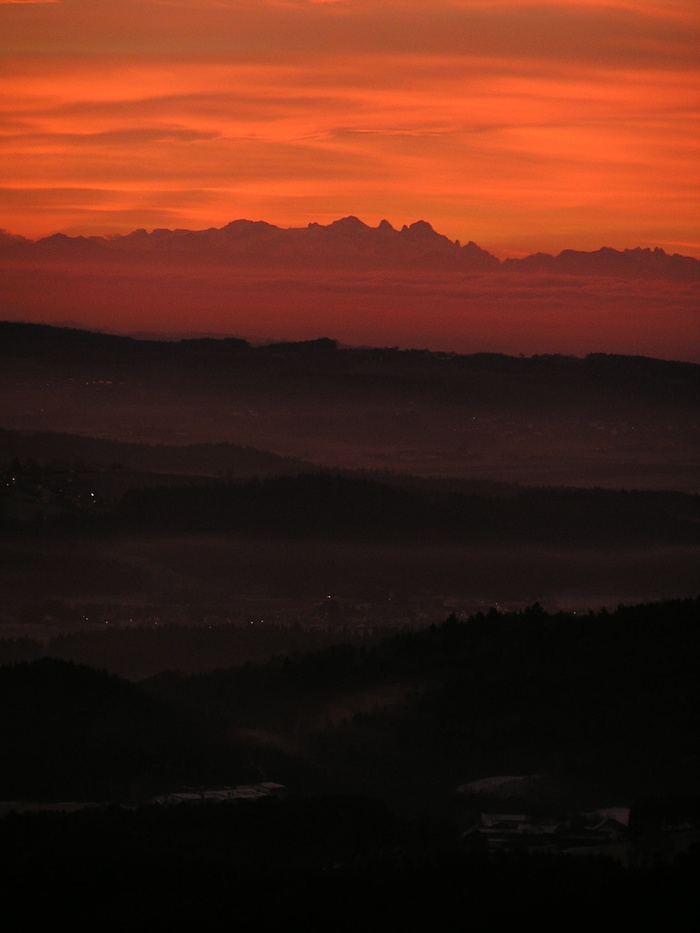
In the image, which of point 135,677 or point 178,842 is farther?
point 135,677

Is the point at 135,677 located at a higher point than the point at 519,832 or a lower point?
lower

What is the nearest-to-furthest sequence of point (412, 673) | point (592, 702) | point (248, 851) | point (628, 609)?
point (248, 851), point (592, 702), point (412, 673), point (628, 609)

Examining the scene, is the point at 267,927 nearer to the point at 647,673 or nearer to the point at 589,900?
the point at 589,900

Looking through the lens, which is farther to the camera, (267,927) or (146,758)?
(146,758)

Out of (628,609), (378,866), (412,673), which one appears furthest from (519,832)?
(628,609)

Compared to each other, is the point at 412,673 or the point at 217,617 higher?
the point at 412,673

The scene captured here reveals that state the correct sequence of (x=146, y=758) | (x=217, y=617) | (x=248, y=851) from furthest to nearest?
(x=217, y=617), (x=146, y=758), (x=248, y=851)

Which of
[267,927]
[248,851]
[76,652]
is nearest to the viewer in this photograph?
[267,927]

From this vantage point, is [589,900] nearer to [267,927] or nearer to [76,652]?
[267,927]

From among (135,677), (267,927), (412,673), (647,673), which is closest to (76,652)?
(135,677)
